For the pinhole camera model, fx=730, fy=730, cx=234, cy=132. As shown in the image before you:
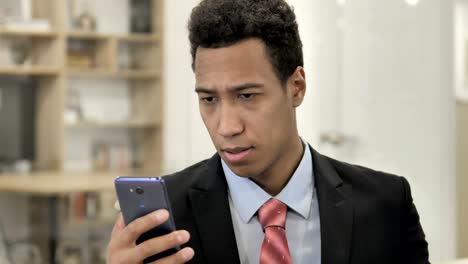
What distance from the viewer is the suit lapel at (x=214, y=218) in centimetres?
118

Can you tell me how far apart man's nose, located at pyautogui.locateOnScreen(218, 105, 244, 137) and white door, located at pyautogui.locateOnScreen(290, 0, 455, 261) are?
181 centimetres

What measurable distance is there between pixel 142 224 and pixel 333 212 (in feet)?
1.34

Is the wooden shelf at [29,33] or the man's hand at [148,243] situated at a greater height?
the wooden shelf at [29,33]

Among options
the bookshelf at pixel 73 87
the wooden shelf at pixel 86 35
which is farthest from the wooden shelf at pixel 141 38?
the wooden shelf at pixel 86 35

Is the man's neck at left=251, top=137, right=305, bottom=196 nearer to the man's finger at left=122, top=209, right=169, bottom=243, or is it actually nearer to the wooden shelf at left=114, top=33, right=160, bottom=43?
the man's finger at left=122, top=209, right=169, bottom=243

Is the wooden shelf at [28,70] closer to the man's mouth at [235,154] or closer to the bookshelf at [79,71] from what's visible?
the bookshelf at [79,71]

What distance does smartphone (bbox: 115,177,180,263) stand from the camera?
954 mm

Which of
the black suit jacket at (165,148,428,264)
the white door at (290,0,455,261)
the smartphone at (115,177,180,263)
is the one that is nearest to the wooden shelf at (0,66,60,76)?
the white door at (290,0,455,261)

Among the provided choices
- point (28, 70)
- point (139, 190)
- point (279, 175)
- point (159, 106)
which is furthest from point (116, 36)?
point (139, 190)

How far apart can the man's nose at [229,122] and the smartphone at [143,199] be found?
16cm

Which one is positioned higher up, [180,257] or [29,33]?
[29,33]

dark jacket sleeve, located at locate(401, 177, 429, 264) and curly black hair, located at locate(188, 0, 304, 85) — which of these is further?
dark jacket sleeve, located at locate(401, 177, 429, 264)

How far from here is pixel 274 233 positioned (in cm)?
119

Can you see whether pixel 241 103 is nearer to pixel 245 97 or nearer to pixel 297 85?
pixel 245 97
